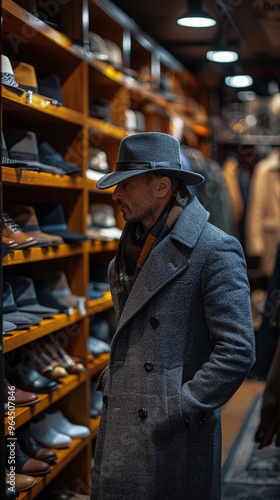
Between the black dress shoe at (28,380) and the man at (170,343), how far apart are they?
0.80 meters

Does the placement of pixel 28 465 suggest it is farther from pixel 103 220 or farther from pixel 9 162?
pixel 103 220

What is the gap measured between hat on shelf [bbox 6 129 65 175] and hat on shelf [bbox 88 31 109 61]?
2.98 feet

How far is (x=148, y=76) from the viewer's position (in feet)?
14.4

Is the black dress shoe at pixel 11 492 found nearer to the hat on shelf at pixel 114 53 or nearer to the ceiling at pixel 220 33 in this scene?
the hat on shelf at pixel 114 53

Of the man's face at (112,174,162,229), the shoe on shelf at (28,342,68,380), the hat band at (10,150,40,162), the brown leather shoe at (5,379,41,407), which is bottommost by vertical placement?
the brown leather shoe at (5,379,41,407)

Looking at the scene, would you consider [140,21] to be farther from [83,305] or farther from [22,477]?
[22,477]

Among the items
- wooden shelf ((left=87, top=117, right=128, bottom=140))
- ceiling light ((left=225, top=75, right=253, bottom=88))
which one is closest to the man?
wooden shelf ((left=87, top=117, right=128, bottom=140))

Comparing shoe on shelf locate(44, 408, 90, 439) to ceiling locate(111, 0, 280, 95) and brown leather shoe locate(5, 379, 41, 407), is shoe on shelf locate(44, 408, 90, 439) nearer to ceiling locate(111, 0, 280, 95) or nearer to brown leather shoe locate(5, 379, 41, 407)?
brown leather shoe locate(5, 379, 41, 407)

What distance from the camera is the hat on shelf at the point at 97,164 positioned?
11.9 feet

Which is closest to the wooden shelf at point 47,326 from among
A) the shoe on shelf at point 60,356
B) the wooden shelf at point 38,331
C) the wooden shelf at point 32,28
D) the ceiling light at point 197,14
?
the wooden shelf at point 38,331

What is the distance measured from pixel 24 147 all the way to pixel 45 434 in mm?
1335

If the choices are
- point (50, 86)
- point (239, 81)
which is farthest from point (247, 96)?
point (50, 86)

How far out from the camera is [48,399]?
2809mm

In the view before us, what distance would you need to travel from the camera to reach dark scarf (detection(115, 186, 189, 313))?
1.97 m
